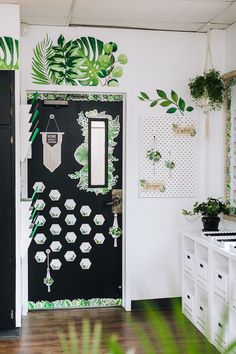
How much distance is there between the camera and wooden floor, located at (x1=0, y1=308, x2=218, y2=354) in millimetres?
3465

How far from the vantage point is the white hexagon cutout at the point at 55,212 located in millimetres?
4348

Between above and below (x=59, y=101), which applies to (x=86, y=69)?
above

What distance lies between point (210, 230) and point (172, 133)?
0.99m

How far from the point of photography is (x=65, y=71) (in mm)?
4227

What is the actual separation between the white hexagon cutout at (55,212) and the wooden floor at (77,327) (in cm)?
90

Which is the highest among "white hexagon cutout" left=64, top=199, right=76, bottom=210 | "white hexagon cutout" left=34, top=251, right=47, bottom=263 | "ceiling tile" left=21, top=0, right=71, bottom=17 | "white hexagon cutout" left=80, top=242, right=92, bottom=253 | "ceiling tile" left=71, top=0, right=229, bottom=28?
"ceiling tile" left=71, top=0, right=229, bottom=28

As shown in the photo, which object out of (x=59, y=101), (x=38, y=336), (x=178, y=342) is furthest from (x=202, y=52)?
(x=38, y=336)

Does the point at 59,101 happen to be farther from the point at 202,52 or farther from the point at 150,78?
the point at 202,52

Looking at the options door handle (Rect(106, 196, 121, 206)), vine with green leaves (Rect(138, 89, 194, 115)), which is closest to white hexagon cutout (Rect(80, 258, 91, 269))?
door handle (Rect(106, 196, 121, 206))

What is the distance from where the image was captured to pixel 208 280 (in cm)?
361

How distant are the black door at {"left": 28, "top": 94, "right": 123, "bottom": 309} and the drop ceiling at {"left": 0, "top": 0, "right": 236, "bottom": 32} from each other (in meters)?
0.71

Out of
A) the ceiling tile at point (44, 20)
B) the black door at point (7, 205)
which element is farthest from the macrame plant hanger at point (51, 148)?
the ceiling tile at point (44, 20)

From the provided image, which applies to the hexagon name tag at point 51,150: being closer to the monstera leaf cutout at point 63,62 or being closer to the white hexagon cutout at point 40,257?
the monstera leaf cutout at point 63,62

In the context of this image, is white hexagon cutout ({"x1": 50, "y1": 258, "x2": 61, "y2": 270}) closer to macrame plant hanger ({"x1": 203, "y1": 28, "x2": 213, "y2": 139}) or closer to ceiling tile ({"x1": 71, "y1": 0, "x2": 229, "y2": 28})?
macrame plant hanger ({"x1": 203, "y1": 28, "x2": 213, "y2": 139})
